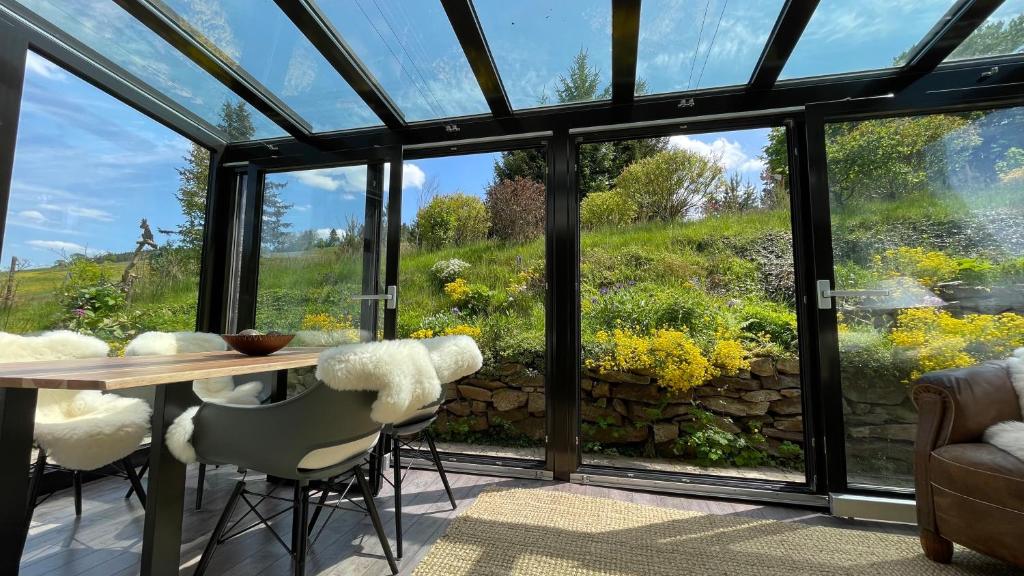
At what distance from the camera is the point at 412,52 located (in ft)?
7.17

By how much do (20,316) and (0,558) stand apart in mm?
1815

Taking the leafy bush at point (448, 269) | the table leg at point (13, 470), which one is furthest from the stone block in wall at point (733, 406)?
the table leg at point (13, 470)

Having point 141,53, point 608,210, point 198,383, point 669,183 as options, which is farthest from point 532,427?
point 141,53

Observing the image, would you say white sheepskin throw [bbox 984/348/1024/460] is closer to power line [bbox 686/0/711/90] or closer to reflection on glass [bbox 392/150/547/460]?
power line [bbox 686/0/711/90]

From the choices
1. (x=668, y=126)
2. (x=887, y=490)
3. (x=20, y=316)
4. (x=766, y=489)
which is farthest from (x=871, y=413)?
(x=20, y=316)

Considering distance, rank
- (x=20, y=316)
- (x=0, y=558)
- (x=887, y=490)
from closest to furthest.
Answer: (x=0, y=558) < (x=887, y=490) < (x=20, y=316)

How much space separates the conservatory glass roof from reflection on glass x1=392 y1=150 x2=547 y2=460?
1.29m

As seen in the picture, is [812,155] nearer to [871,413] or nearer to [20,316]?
[871,413]

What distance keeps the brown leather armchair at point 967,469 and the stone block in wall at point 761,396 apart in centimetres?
115

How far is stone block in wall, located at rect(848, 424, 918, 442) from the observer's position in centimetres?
206

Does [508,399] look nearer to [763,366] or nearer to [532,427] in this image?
[532,427]

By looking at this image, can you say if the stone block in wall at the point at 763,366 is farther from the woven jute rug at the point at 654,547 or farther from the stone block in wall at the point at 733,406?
the woven jute rug at the point at 654,547

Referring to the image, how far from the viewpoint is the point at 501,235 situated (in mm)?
4086

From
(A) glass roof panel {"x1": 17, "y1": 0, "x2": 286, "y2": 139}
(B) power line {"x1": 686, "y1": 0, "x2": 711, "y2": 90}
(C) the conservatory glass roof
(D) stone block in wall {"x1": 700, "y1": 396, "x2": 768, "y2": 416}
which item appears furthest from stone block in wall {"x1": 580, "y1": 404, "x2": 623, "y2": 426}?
(A) glass roof panel {"x1": 17, "y1": 0, "x2": 286, "y2": 139}
